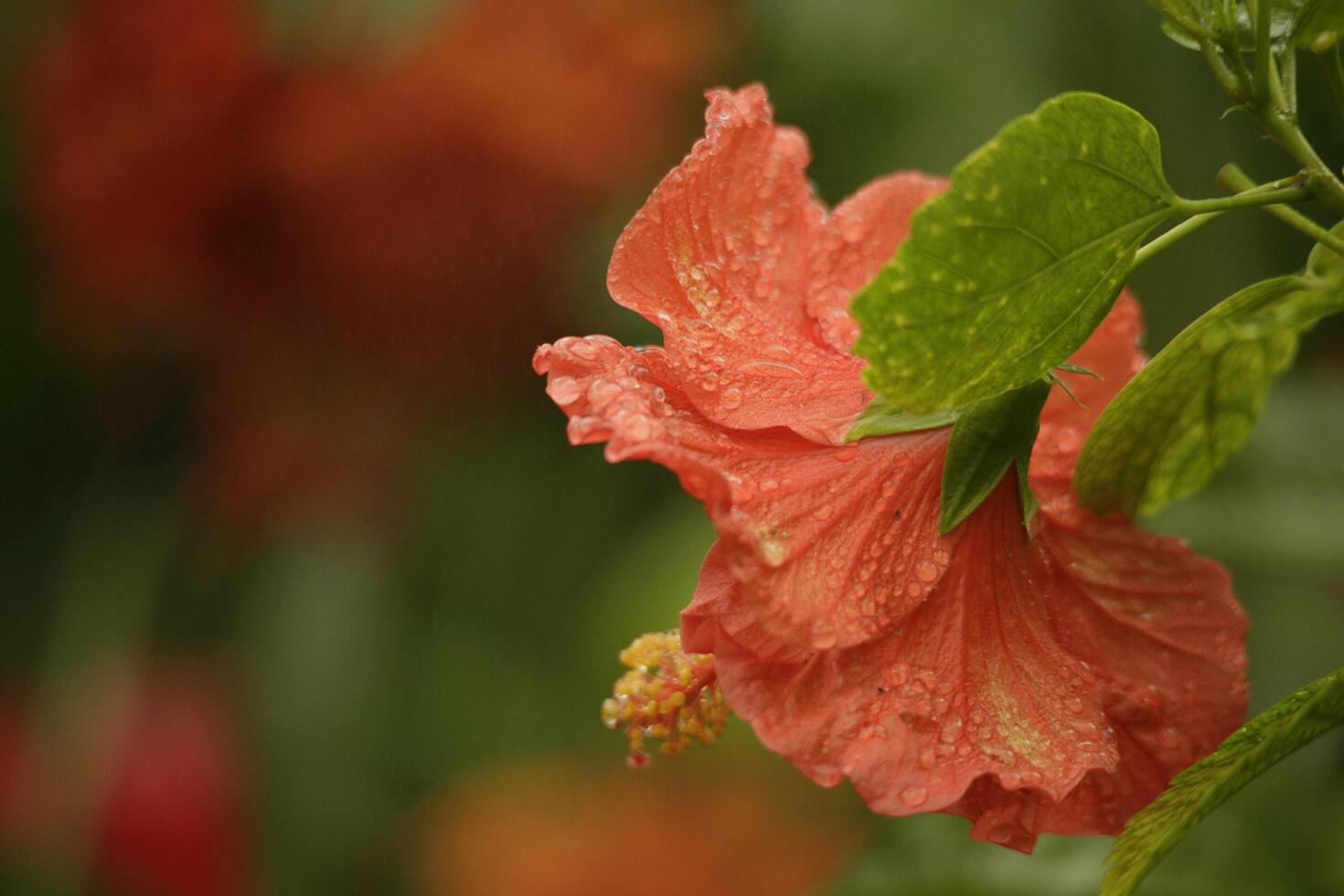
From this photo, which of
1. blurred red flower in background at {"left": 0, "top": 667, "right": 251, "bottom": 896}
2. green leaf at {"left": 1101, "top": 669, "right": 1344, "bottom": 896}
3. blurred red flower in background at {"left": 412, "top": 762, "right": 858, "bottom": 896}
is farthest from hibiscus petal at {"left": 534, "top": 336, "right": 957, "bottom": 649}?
blurred red flower in background at {"left": 0, "top": 667, "right": 251, "bottom": 896}

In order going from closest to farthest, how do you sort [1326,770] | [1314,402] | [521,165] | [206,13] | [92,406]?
[1326,770], [1314,402], [206,13], [521,165], [92,406]

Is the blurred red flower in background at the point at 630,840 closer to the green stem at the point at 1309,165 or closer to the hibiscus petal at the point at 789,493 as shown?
the hibiscus petal at the point at 789,493

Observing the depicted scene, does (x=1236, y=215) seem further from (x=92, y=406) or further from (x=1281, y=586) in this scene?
(x=92, y=406)

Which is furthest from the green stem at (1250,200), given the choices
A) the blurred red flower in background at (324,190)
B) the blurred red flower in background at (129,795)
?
the blurred red flower in background at (129,795)

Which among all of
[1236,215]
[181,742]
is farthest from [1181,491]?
[181,742]

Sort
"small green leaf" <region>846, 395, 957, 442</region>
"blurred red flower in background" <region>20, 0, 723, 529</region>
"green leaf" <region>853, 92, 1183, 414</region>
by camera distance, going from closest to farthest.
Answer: "green leaf" <region>853, 92, 1183, 414</region> < "small green leaf" <region>846, 395, 957, 442</region> < "blurred red flower in background" <region>20, 0, 723, 529</region>

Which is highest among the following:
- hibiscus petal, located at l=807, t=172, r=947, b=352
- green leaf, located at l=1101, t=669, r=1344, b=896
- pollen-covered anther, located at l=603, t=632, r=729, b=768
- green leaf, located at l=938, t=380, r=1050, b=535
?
hibiscus petal, located at l=807, t=172, r=947, b=352

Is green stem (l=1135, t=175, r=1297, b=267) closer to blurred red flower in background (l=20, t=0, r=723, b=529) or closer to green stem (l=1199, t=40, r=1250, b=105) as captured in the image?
green stem (l=1199, t=40, r=1250, b=105)

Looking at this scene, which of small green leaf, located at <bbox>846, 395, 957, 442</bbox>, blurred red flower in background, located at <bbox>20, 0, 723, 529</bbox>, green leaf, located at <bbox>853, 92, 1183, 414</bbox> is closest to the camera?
green leaf, located at <bbox>853, 92, 1183, 414</bbox>
